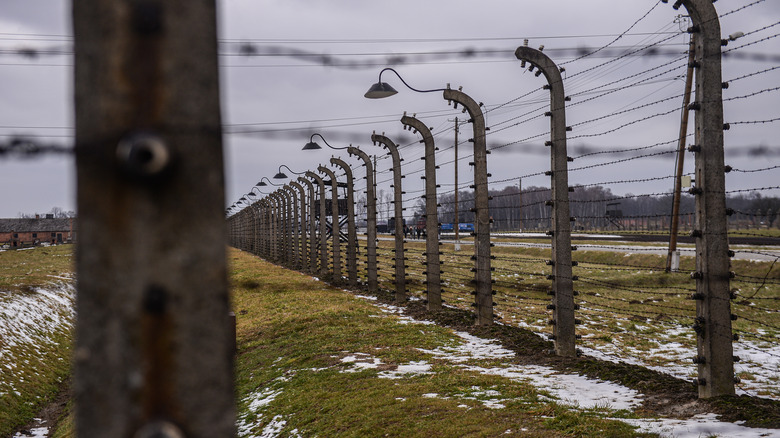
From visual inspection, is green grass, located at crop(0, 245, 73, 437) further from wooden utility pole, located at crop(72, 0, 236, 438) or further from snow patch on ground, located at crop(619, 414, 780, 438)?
wooden utility pole, located at crop(72, 0, 236, 438)

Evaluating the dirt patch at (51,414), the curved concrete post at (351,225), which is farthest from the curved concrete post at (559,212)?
the curved concrete post at (351,225)

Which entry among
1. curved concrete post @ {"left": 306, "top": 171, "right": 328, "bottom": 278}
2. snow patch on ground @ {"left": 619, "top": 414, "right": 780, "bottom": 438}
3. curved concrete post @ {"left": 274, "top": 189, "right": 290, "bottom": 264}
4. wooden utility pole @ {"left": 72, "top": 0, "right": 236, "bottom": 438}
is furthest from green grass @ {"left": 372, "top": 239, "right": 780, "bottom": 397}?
curved concrete post @ {"left": 274, "top": 189, "right": 290, "bottom": 264}

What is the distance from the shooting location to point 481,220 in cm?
1158

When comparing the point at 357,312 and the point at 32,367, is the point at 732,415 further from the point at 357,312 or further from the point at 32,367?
the point at 32,367

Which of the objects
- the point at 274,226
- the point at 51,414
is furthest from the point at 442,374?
the point at 274,226

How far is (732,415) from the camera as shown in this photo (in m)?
5.90

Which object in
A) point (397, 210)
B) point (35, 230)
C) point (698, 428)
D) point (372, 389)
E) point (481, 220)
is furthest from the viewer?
point (35, 230)

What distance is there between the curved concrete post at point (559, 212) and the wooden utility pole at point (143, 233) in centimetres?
804

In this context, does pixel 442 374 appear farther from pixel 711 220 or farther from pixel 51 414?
pixel 51 414

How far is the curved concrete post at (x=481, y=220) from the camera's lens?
455 inches

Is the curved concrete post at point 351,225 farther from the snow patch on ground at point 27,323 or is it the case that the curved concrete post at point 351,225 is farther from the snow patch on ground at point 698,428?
the snow patch on ground at point 698,428

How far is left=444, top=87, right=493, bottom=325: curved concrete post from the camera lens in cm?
1155

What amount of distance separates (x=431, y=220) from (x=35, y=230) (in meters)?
133

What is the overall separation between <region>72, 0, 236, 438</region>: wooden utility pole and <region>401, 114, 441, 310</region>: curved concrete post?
12.2 metres
